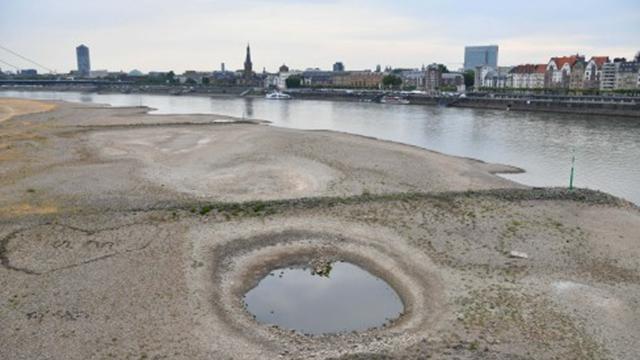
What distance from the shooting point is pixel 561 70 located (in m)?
145

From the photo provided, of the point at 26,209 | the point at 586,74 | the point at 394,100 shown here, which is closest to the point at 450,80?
the point at 586,74

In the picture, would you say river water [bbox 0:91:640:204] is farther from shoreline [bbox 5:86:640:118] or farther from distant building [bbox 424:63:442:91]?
distant building [bbox 424:63:442:91]

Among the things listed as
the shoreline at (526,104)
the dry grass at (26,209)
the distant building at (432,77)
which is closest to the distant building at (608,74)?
the distant building at (432,77)

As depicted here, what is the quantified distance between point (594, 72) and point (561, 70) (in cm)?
933

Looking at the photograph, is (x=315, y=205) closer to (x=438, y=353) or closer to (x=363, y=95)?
(x=438, y=353)

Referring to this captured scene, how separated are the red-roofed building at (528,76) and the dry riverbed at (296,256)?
139034 mm

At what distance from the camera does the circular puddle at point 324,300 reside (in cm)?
1442

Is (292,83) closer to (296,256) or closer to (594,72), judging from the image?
(594,72)

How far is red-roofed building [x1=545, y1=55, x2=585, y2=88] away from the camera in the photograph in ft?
467

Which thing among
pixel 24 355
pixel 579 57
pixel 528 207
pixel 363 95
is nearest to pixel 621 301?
pixel 528 207

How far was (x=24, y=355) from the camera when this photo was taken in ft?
38.1

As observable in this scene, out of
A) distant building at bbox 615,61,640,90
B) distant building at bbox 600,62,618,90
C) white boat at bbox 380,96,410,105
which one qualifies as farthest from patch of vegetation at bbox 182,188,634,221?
distant building at bbox 600,62,618,90

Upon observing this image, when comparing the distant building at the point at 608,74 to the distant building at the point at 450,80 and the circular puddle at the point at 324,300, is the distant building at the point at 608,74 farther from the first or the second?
the circular puddle at the point at 324,300

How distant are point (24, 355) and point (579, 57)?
158 m
